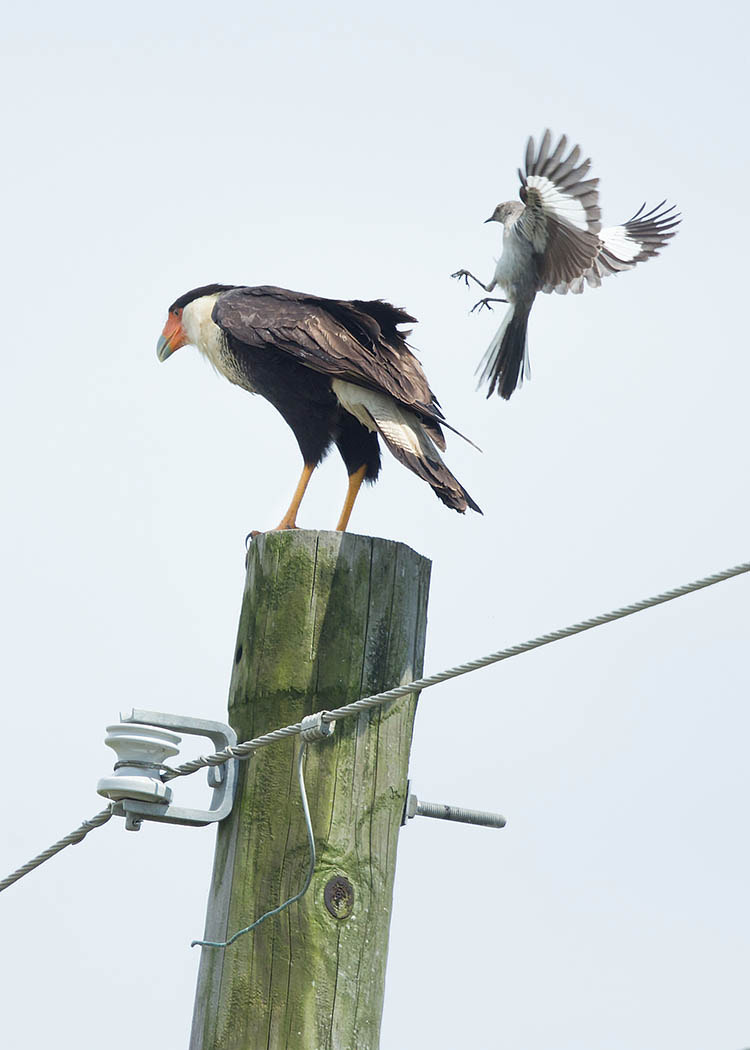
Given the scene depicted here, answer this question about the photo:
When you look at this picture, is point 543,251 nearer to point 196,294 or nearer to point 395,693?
point 196,294

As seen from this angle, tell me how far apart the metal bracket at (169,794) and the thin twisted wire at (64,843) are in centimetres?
9

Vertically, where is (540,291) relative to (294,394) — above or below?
above

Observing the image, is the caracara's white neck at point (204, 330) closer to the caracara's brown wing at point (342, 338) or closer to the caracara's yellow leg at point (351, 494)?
the caracara's brown wing at point (342, 338)

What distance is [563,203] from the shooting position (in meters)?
6.91

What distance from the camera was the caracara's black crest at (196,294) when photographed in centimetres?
603

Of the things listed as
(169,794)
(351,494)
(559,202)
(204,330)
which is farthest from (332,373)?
(559,202)

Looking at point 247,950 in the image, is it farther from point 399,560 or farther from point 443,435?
point 443,435

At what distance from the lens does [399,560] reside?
3176mm

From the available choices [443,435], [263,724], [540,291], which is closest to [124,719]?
[263,724]

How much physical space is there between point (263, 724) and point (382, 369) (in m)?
2.03

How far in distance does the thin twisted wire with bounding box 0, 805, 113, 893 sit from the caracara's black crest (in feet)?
10.1

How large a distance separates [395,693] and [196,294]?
3503mm

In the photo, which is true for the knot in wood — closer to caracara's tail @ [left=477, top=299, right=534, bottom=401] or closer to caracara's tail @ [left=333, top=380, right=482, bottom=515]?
caracara's tail @ [left=333, top=380, right=482, bottom=515]


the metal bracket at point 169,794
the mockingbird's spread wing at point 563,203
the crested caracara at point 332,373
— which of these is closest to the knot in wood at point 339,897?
the metal bracket at point 169,794
